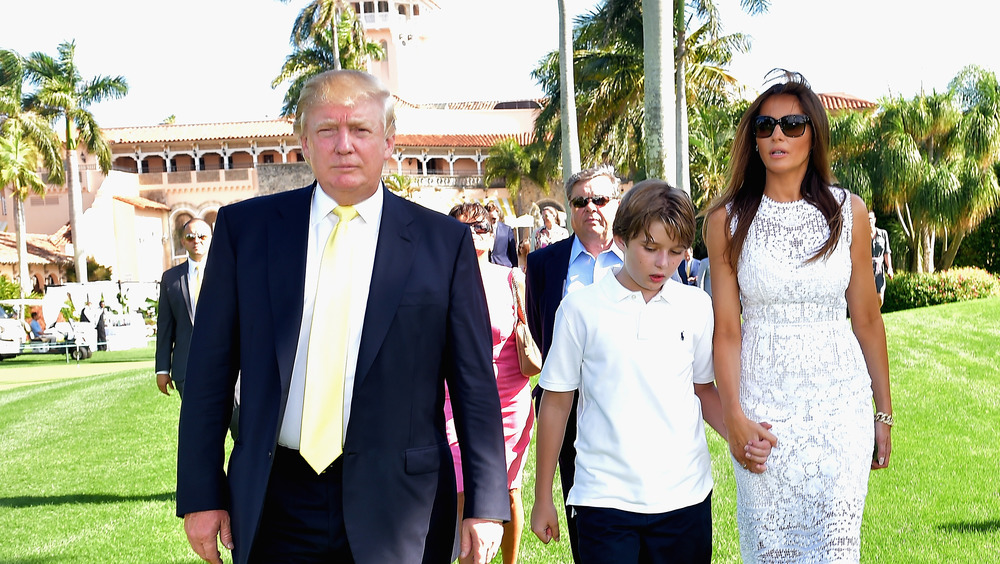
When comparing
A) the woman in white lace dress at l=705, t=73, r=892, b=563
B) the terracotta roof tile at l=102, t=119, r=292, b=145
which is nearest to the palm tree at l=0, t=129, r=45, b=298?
the terracotta roof tile at l=102, t=119, r=292, b=145

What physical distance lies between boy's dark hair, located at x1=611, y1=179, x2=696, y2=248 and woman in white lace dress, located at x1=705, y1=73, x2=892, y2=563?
0.53 ft

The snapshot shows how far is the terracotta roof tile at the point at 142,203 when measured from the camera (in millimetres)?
52875

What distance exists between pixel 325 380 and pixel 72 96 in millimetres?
46363

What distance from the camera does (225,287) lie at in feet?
8.79

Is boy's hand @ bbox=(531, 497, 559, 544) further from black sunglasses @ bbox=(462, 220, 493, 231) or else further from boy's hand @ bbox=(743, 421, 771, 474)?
black sunglasses @ bbox=(462, 220, 493, 231)

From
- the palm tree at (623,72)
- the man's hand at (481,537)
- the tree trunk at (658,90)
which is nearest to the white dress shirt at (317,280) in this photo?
the man's hand at (481,537)

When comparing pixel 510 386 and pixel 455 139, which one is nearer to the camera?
pixel 510 386

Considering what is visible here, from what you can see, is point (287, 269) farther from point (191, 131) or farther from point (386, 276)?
point (191, 131)

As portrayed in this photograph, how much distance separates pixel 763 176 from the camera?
3.30 m

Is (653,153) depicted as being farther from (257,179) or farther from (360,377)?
(257,179)

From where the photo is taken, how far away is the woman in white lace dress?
2.99m

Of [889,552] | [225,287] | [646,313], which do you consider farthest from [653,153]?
[225,287]

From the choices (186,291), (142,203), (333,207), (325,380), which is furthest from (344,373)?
(142,203)

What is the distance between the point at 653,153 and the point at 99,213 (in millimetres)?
47497
